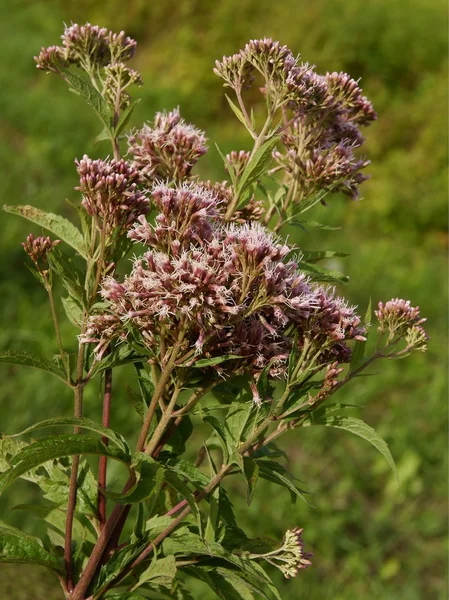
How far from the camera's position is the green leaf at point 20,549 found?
1100 millimetres

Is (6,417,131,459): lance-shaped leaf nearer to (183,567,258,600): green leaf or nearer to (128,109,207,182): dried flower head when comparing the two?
(183,567,258,600): green leaf

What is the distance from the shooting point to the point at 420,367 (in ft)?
15.4

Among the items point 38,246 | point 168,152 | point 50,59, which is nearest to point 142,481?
point 38,246

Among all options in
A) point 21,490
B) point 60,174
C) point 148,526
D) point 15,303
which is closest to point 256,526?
point 21,490

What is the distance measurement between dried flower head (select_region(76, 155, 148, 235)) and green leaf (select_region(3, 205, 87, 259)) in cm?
10

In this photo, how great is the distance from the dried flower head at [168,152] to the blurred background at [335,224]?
50cm

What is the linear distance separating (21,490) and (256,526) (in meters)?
1.08

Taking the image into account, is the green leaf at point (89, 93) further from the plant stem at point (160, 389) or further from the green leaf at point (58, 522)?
the green leaf at point (58, 522)

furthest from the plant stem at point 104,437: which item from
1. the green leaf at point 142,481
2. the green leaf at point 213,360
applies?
the green leaf at point 213,360

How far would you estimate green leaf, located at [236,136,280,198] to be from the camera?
3.62 ft

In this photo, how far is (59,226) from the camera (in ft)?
4.15

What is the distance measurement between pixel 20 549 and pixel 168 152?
A: 0.68 m

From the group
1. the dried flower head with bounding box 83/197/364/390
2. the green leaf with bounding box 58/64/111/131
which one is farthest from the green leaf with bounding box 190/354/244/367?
the green leaf with bounding box 58/64/111/131

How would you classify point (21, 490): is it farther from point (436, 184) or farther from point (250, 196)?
point (436, 184)
